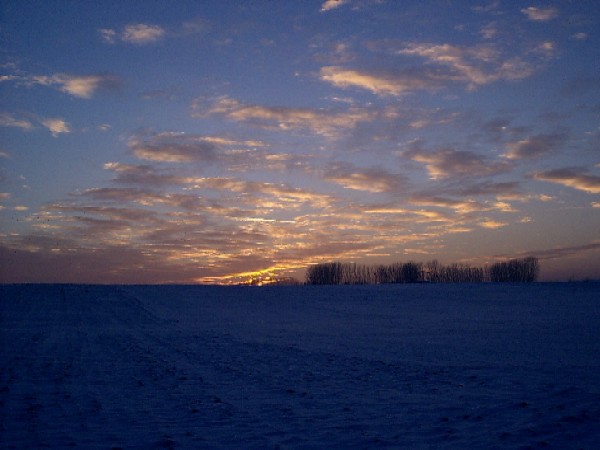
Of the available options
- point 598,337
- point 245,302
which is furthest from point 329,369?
point 245,302

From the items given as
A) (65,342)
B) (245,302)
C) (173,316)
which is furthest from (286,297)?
(65,342)

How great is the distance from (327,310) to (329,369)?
19.6 metres

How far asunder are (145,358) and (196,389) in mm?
4720

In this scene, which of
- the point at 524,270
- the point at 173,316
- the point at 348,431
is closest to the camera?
the point at 348,431

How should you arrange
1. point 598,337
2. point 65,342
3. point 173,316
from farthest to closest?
point 173,316 → point 65,342 → point 598,337

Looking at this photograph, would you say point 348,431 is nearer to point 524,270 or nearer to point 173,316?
point 173,316

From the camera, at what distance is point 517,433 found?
22.2 ft

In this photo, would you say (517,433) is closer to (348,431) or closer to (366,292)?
(348,431)

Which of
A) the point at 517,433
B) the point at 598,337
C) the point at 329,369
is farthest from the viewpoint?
the point at 598,337

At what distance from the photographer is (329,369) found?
1227cm

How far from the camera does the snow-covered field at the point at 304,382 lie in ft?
22.9

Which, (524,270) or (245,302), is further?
(524,270)

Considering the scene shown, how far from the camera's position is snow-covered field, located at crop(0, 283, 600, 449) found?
22.9 feet

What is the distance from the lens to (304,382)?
35.2 feet
